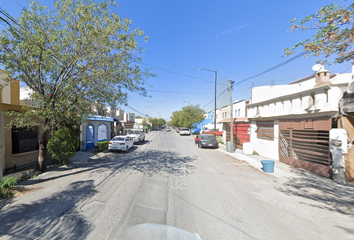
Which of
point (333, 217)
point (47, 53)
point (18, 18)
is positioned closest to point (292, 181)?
point (333, 217)

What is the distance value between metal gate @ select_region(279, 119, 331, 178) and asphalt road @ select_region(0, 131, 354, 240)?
3071mm

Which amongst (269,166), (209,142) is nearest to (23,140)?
(269,166)

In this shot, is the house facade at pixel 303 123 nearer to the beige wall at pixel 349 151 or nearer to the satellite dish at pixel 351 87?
the beige wall at pixel 349 151

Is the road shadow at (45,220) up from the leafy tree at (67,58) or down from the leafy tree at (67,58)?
down

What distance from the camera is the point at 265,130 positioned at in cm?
1206

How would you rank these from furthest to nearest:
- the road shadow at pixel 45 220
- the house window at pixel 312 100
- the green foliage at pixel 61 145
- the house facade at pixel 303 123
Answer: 1. the house window at pixel 312 100
2. the green foliage at pixel 61 145
3. the house facade at pixel 303 123
4. the road shadow at pixel 45 220

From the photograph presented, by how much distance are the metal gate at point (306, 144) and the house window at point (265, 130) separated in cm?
88

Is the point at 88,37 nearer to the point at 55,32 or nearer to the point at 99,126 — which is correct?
the point at 55,32

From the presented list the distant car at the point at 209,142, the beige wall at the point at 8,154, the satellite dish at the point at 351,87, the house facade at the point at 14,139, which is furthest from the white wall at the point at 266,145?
the beige wall at the point at 8,154

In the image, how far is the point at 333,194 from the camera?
18.0 feet

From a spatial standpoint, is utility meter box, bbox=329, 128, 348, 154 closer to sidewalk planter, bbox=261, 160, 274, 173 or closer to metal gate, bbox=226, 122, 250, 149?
sidewalk planter, bbox=261, 160, 274, 173

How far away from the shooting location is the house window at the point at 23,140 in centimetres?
808

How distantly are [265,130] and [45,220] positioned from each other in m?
13.1

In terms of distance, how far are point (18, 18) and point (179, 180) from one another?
29.4 ft
